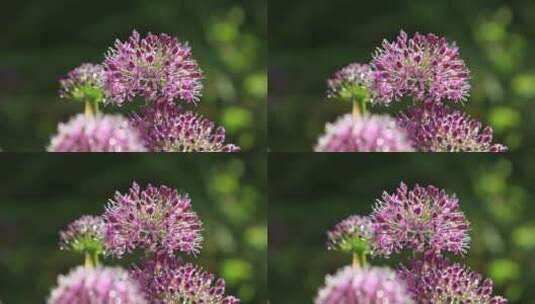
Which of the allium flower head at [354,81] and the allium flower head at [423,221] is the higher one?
the allium flower head at [354,81]

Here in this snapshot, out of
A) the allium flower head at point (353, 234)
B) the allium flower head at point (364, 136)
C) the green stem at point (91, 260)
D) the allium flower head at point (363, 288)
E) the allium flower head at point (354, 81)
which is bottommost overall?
the allium flower head at point (363, 288)

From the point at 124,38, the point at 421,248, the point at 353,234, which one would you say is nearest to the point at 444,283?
the point at 421,248

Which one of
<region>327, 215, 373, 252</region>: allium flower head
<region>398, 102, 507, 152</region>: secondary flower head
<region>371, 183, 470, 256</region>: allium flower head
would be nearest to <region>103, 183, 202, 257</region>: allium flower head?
<region>327, 215, 373, 252</region>: allium flower head

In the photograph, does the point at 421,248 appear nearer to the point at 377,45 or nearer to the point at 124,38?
the point at 377,45

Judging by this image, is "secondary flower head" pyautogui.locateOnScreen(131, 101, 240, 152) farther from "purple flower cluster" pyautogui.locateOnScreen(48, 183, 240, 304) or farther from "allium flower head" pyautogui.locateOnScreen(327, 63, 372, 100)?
"allium flower head" pyautogui.locateOnScreen(327, 63, 372, 100)

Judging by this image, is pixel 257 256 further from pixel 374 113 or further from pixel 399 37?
pixel 399 37

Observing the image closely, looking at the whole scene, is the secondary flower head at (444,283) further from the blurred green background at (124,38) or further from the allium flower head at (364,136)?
the blurred green background at (124,38)

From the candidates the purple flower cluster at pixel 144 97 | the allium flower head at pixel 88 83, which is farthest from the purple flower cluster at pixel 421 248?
the allium flower head at pixel 88 83

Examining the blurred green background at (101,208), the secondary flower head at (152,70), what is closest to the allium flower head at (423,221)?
the blurred green background at (101,208)
